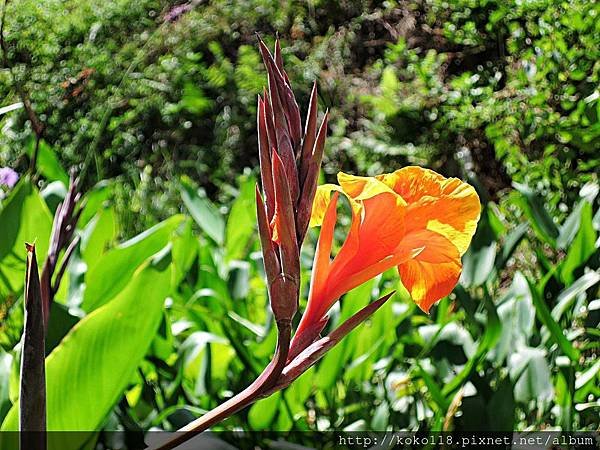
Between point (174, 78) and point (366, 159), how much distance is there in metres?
1.12

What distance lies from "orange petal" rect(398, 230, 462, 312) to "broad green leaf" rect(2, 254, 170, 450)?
0.32 meters

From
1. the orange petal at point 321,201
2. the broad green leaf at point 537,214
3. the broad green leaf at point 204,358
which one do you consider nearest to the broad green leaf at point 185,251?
the broad green leaf at point 204,358

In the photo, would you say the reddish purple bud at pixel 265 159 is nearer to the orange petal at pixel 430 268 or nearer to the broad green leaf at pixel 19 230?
the orange petal at pixel 430 268

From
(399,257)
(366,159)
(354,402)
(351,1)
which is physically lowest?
(366,159)

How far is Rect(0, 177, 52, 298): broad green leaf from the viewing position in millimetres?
926

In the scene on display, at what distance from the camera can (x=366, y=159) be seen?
251cm

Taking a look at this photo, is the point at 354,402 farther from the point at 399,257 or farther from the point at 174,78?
the point at 174,78

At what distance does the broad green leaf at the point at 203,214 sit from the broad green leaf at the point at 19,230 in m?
0.51

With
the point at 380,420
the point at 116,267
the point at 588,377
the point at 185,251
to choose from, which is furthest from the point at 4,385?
the point at 588,377

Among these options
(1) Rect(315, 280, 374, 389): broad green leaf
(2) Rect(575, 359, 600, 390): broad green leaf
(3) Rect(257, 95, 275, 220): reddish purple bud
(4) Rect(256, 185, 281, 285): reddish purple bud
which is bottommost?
(2) Rect(575, 359, 600, 390): broad green leaf

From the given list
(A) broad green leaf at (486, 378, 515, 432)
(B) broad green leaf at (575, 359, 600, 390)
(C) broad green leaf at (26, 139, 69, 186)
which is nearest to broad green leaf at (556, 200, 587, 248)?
(B) broad green leaf at (575, 359, 600, 390)

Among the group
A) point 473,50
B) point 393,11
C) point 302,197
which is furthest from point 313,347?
point 393,11

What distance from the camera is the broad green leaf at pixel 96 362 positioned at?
0.57 m

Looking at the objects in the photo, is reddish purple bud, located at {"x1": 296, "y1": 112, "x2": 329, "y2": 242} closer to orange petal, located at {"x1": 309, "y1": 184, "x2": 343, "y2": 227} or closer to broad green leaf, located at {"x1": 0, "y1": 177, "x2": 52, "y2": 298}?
orange petal, located at {"x1": 309, "y1": 184, "x2": 343, "y2": 227}
